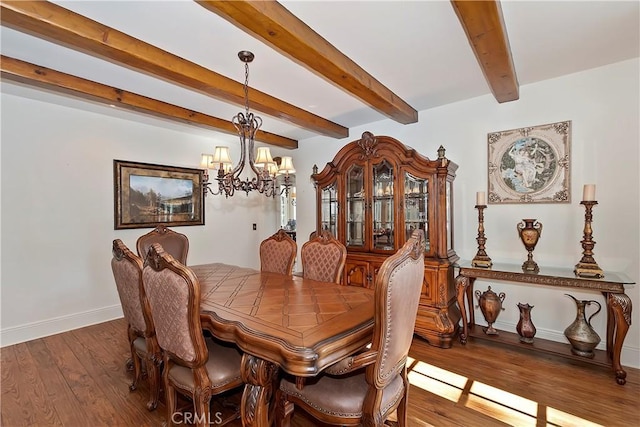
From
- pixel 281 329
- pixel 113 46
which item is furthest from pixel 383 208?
pixel 113 46

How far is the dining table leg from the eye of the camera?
1419mm

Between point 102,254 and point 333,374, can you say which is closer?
point 333,374

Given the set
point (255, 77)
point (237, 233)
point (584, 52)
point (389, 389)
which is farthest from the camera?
point (237, 233)

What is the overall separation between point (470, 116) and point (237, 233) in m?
3.91

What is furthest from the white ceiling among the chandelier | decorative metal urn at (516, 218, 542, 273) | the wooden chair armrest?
the wooden chair armrest

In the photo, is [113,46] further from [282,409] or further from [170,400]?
[282,409]

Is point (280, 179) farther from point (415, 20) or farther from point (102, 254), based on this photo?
point (415, 20)

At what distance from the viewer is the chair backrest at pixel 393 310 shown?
125cm

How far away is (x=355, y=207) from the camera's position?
3633 millimetres

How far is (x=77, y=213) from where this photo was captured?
11.5 feet

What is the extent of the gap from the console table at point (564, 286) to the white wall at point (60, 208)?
4066 mm

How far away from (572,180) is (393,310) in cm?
257

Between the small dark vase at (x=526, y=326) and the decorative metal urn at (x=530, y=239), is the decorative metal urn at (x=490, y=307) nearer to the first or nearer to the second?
the small dark vase at (x=526, y=326)

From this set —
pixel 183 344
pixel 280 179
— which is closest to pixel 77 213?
pixel 183 344
